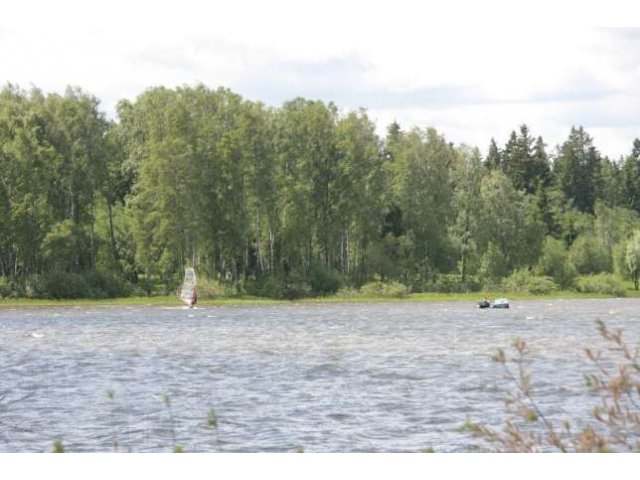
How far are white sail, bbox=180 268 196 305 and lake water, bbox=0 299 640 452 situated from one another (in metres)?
15.2

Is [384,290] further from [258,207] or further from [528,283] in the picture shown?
[528,283]

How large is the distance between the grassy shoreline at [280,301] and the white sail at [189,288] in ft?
4.66

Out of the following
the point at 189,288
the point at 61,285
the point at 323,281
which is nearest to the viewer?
the point at 189,288

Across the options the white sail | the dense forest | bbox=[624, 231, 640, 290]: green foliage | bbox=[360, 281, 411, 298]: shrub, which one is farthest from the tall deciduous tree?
the white sail

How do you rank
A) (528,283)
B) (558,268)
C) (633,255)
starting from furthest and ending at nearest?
(558,268) → (633,255) → (528,283)

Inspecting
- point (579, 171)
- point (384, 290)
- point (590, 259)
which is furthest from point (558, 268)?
point (579, 171)

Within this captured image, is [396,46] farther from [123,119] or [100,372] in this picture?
[123,119]

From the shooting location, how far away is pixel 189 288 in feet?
217

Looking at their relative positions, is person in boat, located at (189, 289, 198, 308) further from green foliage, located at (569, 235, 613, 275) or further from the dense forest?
green foliage, located at (569, 235, 613, 275)

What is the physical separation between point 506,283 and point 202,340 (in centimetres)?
4452

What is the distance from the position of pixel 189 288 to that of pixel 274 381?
41125mm

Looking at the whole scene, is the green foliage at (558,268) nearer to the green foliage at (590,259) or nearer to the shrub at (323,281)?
the green foliage at (590,259)

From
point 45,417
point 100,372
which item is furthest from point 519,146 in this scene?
point 45,417

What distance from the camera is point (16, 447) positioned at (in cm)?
1691
